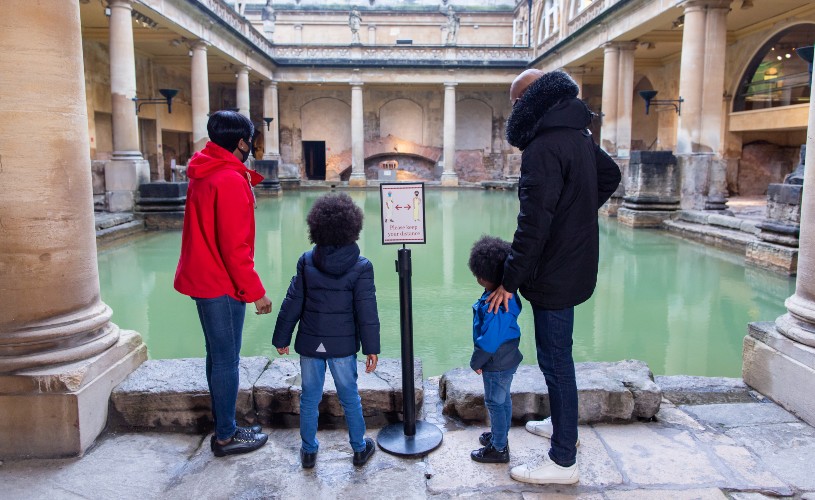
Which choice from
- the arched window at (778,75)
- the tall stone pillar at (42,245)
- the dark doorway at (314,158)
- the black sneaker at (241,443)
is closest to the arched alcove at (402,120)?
the dark doorway at (314,158)

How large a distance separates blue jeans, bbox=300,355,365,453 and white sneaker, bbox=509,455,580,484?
2.49ft

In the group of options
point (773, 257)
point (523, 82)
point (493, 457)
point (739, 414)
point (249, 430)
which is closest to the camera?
point (523, 82)

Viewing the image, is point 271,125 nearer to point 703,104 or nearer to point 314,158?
point 314,158

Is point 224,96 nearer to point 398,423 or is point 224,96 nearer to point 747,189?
point 747,189

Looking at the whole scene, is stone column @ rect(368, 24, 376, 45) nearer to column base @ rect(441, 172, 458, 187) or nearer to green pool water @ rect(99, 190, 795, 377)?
column base @ rect(441, 172, 458, 187)

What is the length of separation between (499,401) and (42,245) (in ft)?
7.76

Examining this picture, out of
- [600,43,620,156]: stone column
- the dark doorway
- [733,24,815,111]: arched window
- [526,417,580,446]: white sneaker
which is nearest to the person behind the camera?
[526,417,580,446]: white sneaker

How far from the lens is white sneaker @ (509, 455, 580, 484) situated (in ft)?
9.04

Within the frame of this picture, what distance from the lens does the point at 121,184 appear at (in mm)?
13914

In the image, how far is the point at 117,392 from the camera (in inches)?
130

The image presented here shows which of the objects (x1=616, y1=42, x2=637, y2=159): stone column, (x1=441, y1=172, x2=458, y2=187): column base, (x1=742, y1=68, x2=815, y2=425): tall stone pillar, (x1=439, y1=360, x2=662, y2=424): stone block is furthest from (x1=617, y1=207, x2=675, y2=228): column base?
(x1=441, y1=172, x2=458, y2=187): column base

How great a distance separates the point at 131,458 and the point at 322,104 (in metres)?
31.2

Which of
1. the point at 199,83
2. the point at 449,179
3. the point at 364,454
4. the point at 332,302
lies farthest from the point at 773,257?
the point at 449,179

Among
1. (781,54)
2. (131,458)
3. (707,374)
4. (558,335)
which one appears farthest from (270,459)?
(781,54)
